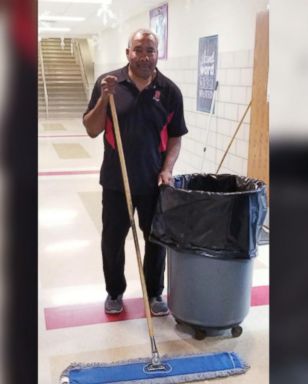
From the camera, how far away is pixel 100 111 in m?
2.18

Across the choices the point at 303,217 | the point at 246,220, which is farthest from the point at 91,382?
the point at 303,217

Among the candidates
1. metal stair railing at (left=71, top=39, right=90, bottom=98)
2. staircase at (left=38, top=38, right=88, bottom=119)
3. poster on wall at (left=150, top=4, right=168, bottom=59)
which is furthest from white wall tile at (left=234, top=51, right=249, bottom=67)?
metal stair railing at (left=71, top=39, right=90, bottom=98)

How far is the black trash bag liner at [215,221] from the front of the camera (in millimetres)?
2064

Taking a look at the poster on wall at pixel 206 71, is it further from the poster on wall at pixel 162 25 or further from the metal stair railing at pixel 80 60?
the metal stair railing at pixel 80 60

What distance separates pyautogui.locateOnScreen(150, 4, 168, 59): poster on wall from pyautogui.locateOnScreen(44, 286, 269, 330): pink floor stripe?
475cm

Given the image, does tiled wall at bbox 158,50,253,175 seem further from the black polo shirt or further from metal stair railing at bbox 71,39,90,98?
metal stair railing at bbox 71,39,90,98

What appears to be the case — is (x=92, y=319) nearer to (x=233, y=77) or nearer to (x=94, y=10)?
(x=233, y=77)

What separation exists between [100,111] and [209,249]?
0.78 metres

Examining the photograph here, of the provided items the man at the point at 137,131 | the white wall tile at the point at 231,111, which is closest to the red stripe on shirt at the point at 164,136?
the man at the point at 137,131

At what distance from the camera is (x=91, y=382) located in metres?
1.94

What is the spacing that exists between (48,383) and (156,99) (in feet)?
4.37

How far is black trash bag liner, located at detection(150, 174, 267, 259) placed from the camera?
206 cm

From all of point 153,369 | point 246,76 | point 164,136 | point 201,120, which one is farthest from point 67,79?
point 153,369

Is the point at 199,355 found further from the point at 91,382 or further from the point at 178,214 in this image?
the point at 178,214
